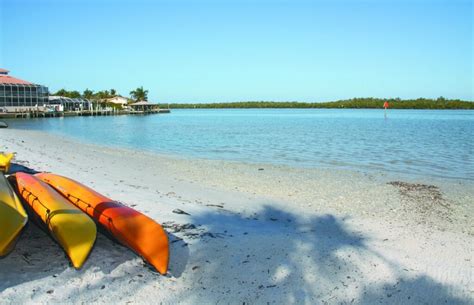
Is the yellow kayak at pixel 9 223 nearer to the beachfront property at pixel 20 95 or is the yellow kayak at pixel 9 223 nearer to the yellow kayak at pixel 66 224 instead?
the yellow kayak at pixel 66 224

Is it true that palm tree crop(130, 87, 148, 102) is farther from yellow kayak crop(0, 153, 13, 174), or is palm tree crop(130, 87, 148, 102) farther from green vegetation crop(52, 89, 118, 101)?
yellow kayak crop(0, 153, 13, 174)

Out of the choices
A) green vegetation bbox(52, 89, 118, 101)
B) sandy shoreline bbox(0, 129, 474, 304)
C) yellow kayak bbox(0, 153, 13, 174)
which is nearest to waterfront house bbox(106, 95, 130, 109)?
green vegetation bbox(52, 89, 118, 101)

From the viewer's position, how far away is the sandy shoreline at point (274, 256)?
11.6ft

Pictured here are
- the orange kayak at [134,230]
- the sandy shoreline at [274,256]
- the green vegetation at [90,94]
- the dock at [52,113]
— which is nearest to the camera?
the sandy shoreline at [274,256]

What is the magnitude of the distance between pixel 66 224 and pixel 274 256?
7.09 feet

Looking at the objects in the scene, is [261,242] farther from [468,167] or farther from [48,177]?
[468,167]

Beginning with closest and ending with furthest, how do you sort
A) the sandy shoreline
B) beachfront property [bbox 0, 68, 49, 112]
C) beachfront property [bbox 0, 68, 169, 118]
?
1. the sandy shoreline
2. beachfront property [bbox 0, 68, 169, 118]
3. beachfront property [bbox 0, 68, 49, 112]

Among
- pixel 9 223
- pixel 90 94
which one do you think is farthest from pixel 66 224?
pixel 90 94

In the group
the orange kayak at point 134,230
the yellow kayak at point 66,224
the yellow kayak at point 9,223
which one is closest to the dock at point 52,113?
the yellow kayak at point 66,224

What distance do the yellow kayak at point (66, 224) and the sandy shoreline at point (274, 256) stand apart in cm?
20

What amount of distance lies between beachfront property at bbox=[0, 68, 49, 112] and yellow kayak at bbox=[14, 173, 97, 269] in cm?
6587

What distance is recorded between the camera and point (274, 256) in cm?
441

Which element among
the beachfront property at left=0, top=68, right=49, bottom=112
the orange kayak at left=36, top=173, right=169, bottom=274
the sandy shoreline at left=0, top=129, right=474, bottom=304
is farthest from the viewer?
the beachfront property at left=0, top=68, right=49, bottom=112

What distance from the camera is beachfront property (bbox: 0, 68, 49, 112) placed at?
61.6 metres
